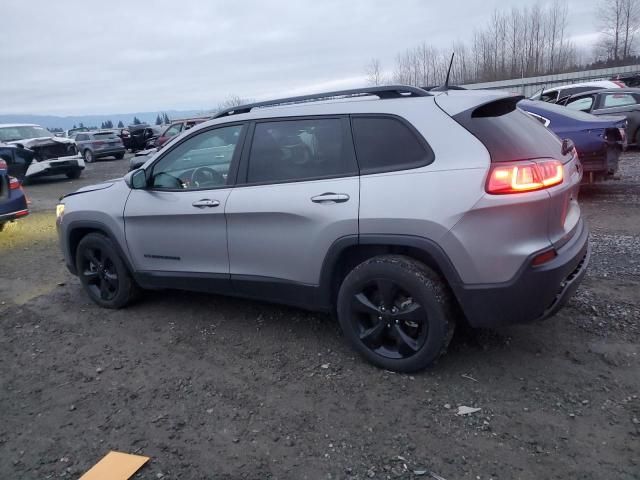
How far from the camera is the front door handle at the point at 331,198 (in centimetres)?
A: 327

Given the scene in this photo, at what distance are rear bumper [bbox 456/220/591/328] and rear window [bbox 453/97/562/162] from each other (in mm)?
605

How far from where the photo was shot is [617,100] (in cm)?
1178

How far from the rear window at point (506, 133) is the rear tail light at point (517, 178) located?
0.06 metres

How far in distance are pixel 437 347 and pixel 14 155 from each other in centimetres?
1129

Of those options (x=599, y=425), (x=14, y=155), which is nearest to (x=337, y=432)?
(x=599, y=425)

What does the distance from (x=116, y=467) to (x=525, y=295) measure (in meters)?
2.39

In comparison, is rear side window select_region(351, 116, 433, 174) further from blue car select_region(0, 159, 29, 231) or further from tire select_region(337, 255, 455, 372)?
blue car select_region(0, 159, 29, 231)

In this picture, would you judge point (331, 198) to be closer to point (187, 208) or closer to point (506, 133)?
point (506, 133)

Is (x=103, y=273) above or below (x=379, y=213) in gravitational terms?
below

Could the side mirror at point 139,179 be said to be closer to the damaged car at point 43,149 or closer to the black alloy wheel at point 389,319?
the black alloy wheel at point 389,319

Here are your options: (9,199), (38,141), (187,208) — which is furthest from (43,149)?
(187,208)

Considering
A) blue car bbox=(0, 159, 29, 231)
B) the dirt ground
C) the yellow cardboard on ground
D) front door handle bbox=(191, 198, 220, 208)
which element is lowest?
the yellow cardboard on ground

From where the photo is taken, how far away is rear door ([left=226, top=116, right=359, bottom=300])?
333cm

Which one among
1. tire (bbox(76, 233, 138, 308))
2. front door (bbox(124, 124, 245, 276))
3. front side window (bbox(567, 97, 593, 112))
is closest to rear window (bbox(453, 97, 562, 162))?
front door (bbox(124, 124, 245, 276))
